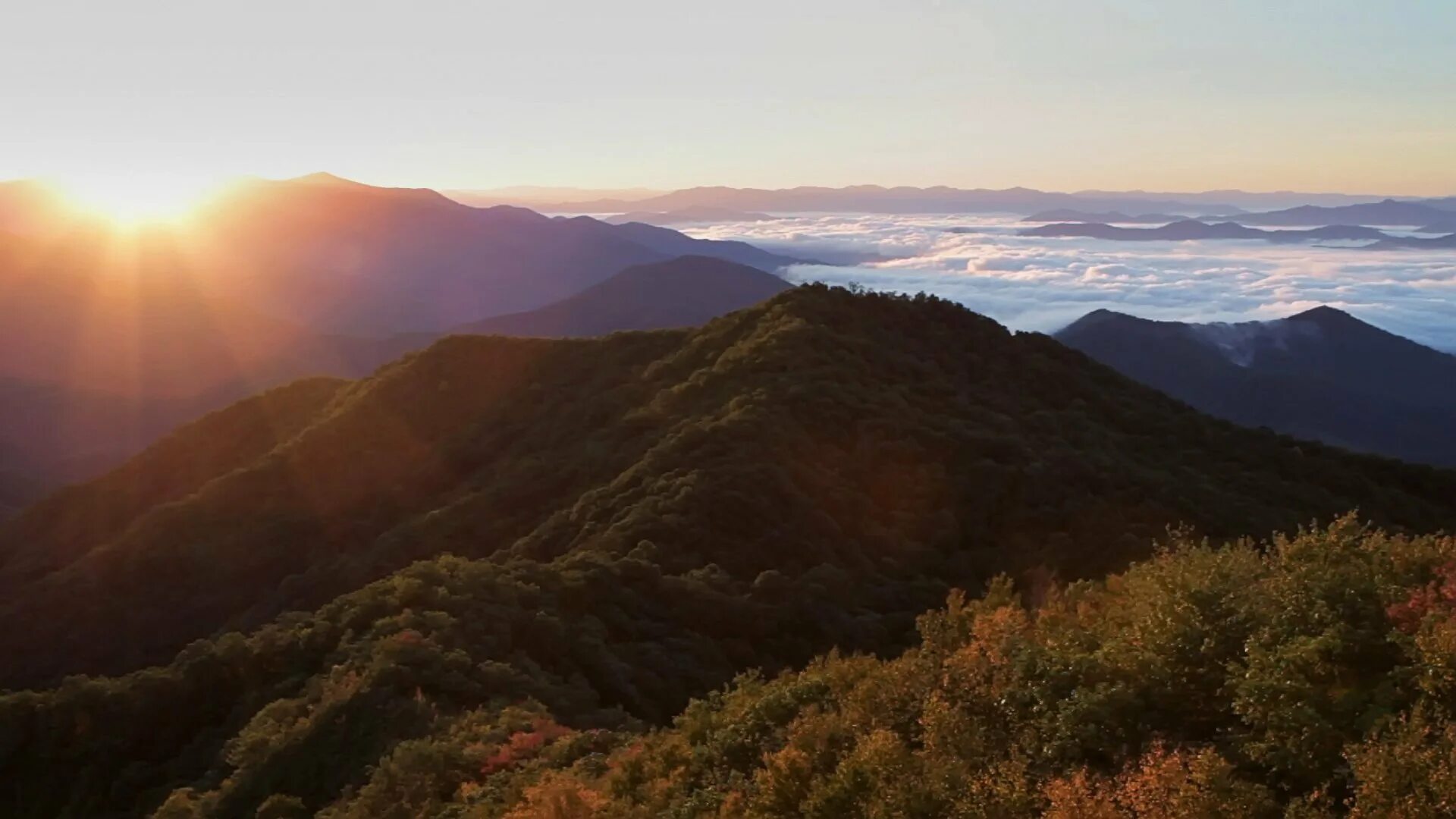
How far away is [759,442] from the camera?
2798 centimetres

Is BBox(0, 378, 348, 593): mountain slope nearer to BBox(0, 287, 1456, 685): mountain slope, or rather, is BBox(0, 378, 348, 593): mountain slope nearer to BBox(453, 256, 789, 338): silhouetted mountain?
BBox(0, 287, 1456, 685): mountain slope

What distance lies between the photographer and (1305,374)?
14650 cm

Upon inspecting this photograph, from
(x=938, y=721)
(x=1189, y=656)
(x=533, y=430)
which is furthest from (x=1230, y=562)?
(x=533, y=430)

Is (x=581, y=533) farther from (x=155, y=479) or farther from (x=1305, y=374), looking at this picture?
(x=1305, y=374)

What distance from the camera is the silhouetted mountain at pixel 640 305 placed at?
165 metres

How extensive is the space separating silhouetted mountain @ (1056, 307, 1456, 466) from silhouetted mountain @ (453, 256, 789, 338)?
60271mm

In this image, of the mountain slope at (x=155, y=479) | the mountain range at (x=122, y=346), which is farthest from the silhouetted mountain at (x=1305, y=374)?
the mountain slope at (x=155, y=479)

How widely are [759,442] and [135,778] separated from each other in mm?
16690

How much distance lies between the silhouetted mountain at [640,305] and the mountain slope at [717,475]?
121314 mm

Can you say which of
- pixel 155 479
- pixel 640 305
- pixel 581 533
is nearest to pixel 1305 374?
pixel 640 305

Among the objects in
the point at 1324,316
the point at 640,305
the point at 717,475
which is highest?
the point at 717,475

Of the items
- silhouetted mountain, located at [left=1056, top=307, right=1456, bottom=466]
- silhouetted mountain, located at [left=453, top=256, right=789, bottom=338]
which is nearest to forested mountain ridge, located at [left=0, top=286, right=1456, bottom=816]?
silhouetted mountain, located at [left=1056, top=307, right=1456, bottom=466]

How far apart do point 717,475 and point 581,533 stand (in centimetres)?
389

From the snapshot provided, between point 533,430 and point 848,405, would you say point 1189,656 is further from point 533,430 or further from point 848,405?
point 533,430
